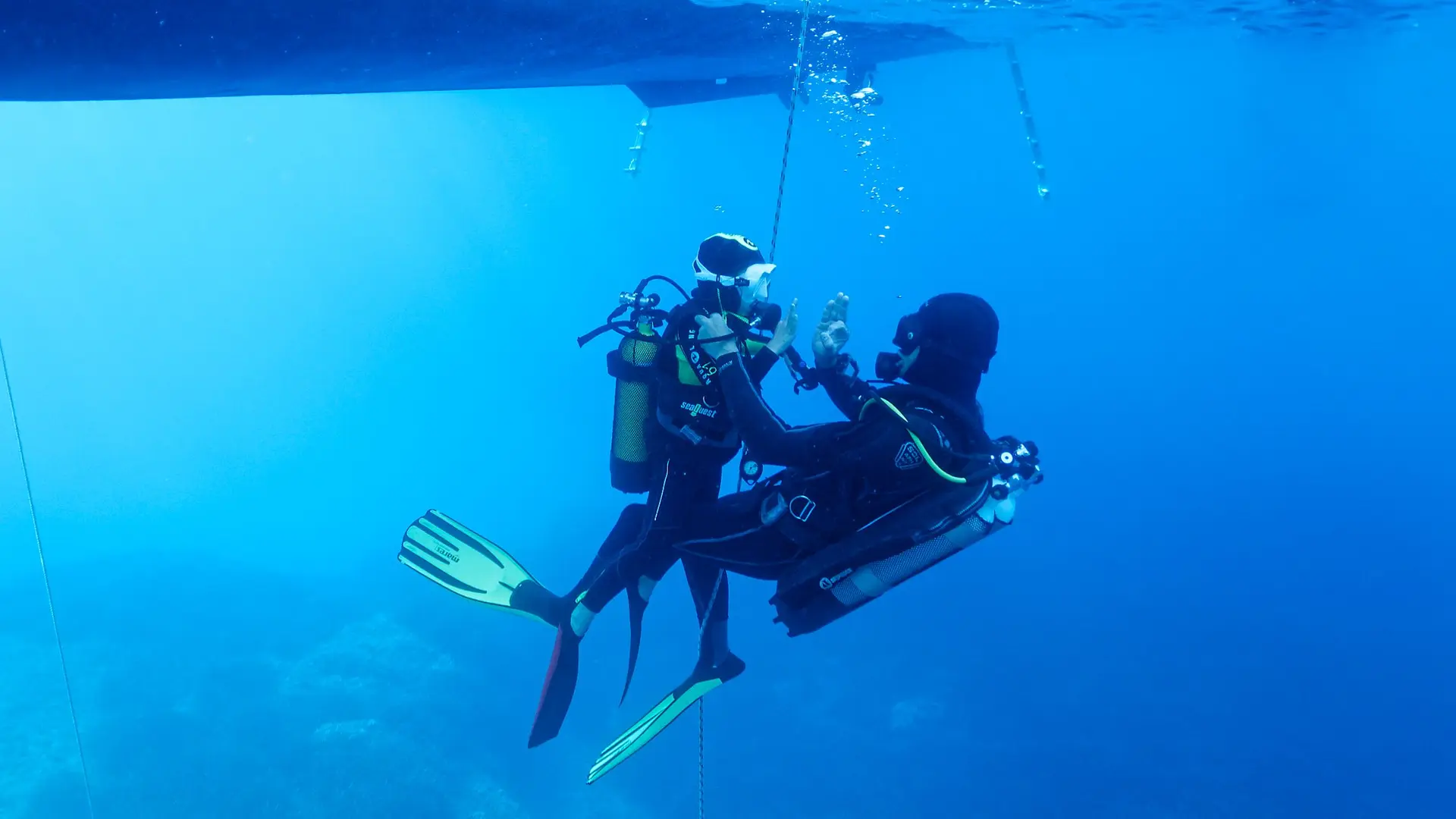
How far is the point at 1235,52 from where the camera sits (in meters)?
19.2

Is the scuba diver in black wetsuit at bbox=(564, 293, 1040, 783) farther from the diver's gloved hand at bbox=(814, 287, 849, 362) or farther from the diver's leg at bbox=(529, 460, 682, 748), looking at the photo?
the diver's leg at bbox=(529, 460, 682, 748)

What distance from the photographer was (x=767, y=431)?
3.55 metres

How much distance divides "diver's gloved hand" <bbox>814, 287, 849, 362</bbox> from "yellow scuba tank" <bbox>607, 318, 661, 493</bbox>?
85cm

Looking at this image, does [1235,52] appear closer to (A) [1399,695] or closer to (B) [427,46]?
(A) [1399,695]

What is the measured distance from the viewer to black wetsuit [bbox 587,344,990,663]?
133 inches

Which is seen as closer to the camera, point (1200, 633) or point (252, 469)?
point (1200, 633)

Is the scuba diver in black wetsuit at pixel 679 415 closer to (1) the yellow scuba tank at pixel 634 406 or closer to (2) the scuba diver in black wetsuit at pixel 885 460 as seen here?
(1) the yellow scuba tank at pixel 634 406

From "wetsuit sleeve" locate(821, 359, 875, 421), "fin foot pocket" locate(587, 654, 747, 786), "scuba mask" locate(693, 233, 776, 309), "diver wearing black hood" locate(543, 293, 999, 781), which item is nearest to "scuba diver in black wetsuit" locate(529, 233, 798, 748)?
"scuba mask" locate(693, 233, 776, 309)

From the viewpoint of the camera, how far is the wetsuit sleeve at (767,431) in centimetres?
355

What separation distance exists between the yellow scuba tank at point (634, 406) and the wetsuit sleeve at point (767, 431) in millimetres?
564

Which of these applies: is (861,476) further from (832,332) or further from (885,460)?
(832,332)

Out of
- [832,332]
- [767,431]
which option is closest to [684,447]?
[767,431]

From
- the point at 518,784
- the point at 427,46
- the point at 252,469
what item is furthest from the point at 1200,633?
the point at 252,469

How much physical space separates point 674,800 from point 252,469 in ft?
101
